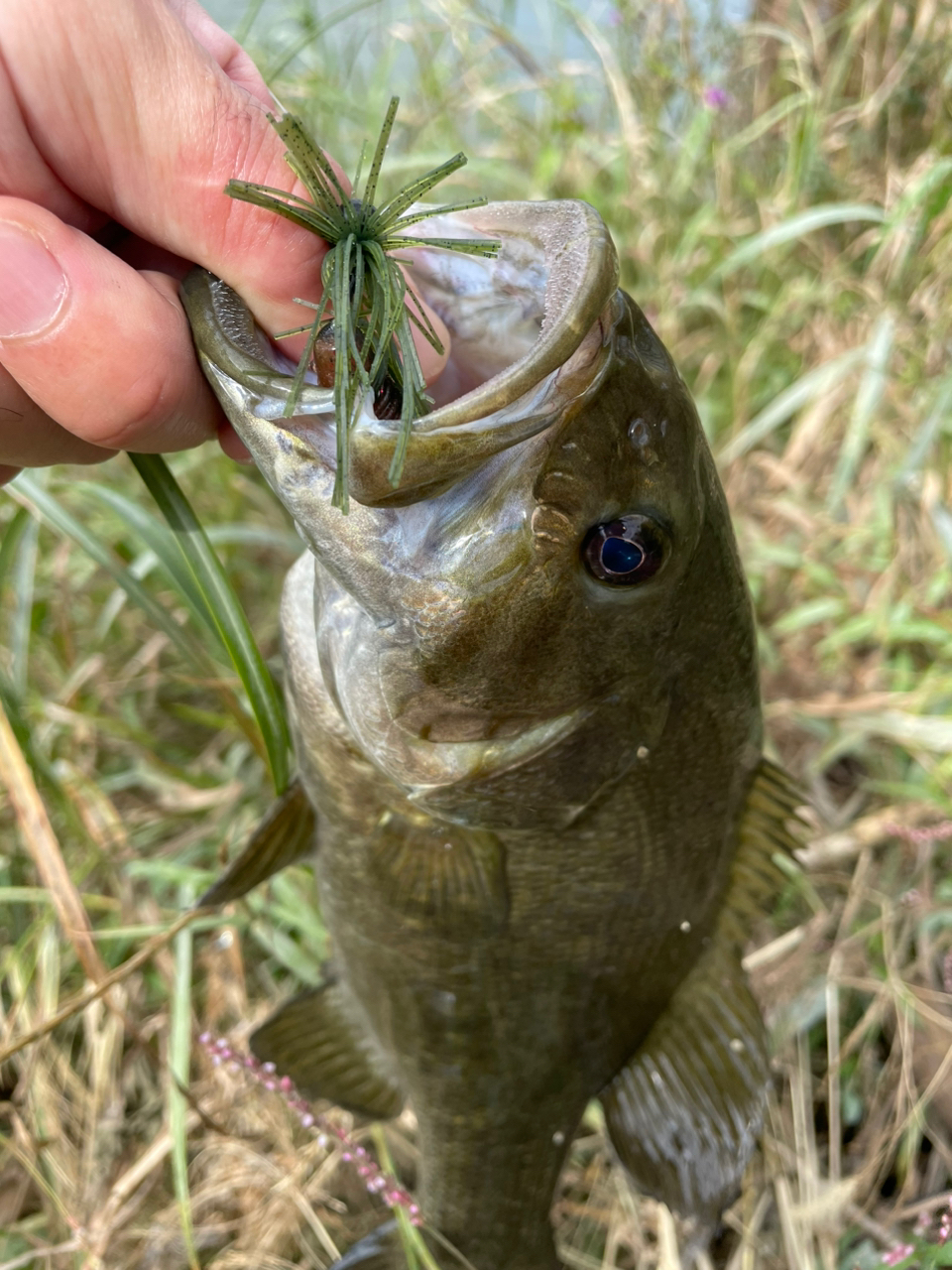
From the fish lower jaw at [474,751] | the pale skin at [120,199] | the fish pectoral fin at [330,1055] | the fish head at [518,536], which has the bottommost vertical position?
the fish pectoral fin at [330,1055]

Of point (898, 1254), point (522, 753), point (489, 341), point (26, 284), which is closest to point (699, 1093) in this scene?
point (898, 1254)

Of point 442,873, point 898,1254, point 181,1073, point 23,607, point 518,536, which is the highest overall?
point 23,607

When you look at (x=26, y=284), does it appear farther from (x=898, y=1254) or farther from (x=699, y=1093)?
→ (x=898, y=1254)

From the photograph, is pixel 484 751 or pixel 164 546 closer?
pixel 484 751

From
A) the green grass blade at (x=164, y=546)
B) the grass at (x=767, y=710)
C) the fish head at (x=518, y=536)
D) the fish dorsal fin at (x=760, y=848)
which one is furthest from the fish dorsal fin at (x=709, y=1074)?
the green grass blade at (x=164, y=546)

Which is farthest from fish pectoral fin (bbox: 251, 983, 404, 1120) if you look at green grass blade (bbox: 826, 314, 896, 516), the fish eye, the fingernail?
green grass blade (bbox: 826, 314, 896, 516)

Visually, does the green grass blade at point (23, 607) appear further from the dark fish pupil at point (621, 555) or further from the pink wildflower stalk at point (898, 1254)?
the pink wildflower stalk at point (898, 1254)

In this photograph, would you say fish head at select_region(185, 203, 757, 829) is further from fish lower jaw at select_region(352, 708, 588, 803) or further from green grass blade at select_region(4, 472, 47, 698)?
green grass blade at select_region(4, 472, 47, 698)
